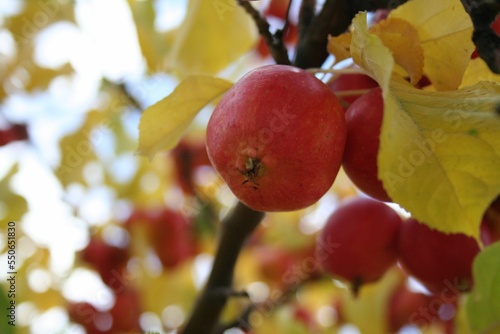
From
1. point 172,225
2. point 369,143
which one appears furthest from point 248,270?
point 369,143

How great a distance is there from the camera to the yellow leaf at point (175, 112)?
0.74 metres

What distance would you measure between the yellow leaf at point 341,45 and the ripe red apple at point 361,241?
1.31ft

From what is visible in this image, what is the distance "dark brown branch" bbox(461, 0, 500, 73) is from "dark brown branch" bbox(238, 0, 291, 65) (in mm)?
276

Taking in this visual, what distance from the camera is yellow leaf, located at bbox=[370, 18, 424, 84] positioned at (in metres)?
0.66

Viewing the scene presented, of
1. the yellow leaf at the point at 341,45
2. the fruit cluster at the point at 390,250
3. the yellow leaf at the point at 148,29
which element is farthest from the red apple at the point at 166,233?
the yellow leaf at the point at 341,45

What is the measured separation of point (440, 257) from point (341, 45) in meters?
0.39

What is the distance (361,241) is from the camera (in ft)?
3.35

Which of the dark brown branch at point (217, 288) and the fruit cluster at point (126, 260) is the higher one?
the dark brown branch at point (217, 288)

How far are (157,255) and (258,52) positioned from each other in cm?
69

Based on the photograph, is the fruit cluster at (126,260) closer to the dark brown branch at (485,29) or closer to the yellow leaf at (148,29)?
the yellow leaf at (148,29)

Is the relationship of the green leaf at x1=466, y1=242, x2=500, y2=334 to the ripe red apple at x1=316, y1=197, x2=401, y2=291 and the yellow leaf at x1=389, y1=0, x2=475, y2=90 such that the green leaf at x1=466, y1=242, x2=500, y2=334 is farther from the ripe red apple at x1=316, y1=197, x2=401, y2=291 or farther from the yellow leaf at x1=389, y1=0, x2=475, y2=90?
the ripe red apple at x1=316, y1=197, x2=401, y2=291

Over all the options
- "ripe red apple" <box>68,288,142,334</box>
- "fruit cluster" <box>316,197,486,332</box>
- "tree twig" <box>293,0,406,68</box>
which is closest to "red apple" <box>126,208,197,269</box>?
"ripe red apple" <box>68,288,142,334</box>

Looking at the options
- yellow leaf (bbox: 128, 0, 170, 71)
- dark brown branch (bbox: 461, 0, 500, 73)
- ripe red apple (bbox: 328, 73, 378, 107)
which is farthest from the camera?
yellow leaf (bbox: 128, 0, 170, 71)

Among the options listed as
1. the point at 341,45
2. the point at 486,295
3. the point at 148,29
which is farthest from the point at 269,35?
the point at 148,29
